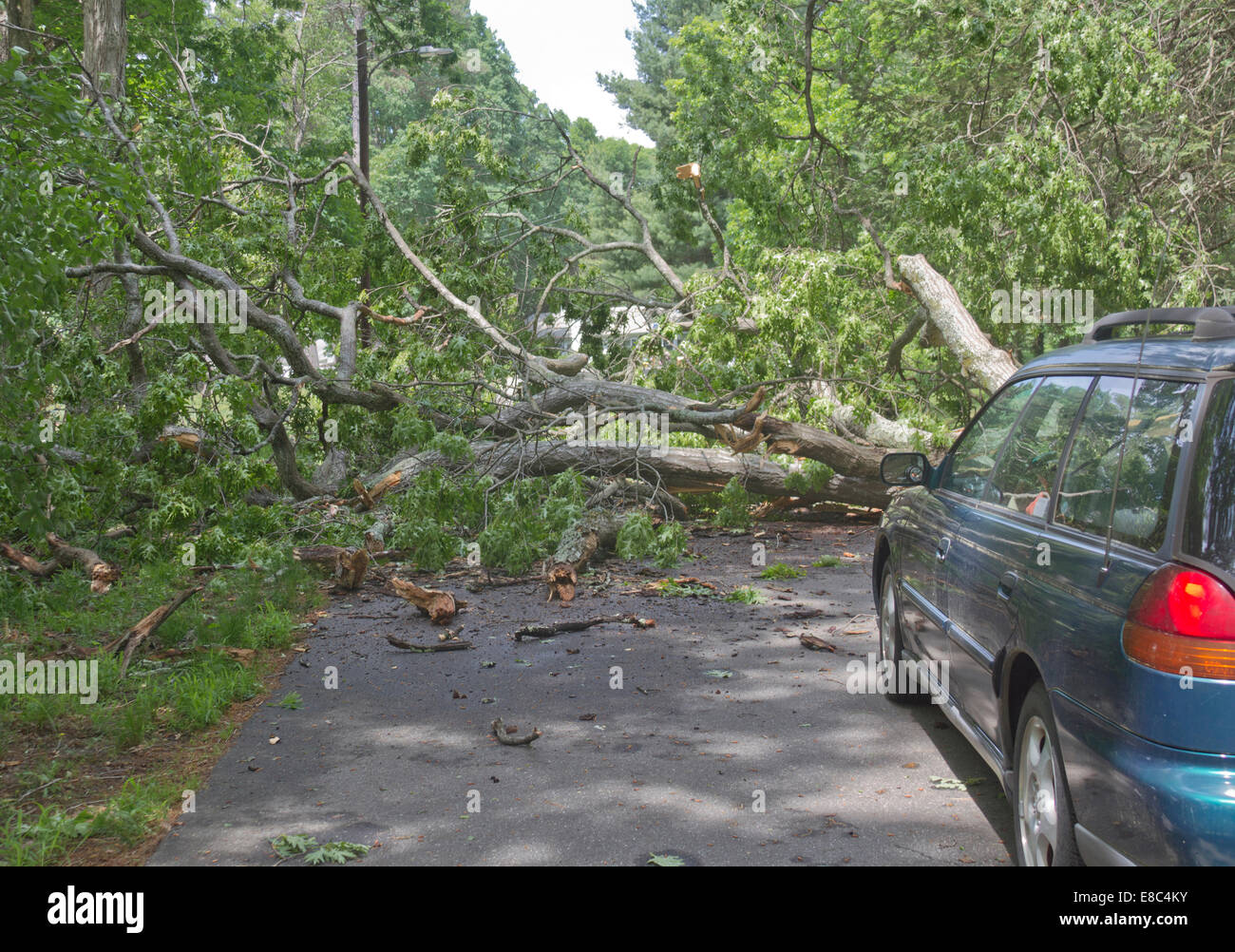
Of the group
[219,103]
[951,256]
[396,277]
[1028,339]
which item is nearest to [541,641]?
[396,277]

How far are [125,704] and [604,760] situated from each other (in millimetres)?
2894

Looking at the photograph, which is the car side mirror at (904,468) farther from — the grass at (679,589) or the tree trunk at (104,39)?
the tree trunk at (104,39)

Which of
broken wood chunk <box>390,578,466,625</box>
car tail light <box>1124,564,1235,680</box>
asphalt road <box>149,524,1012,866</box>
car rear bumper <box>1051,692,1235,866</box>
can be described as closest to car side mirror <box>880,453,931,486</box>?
asphalt road <box>149,524,1012,866</box>

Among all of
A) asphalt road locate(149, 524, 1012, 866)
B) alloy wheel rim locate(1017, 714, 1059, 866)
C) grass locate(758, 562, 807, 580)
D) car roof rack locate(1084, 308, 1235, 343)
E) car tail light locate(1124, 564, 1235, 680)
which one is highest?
A: car roof rack locate(1084, 308, 1235, 343)

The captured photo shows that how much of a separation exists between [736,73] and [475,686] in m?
12.6

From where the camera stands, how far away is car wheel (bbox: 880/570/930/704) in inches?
221

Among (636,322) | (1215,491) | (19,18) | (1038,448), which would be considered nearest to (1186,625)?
(1215,491)

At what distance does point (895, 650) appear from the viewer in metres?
5.74

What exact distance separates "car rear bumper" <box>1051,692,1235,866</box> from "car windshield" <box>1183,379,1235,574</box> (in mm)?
505

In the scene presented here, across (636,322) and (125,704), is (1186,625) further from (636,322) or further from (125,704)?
(636,322)

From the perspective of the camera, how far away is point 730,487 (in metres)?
12.0

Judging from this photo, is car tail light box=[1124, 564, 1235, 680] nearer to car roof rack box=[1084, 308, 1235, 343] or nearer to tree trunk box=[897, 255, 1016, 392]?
car roof rack box=[1084, 308, 1235, 343]

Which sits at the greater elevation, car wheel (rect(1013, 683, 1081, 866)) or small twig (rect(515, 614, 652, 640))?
car wheel (rect(1013, 683, 1081, 866))
